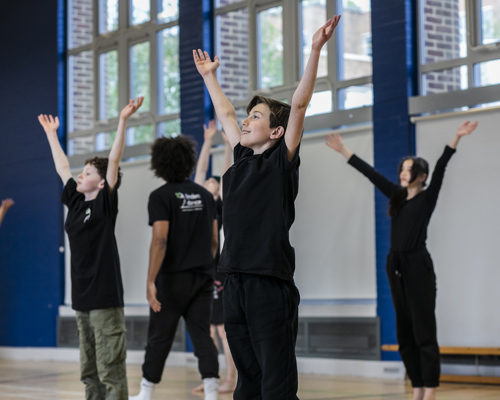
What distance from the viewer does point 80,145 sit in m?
9.31

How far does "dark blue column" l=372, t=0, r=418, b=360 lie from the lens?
20.0 feet

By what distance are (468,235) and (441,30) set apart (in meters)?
1.78

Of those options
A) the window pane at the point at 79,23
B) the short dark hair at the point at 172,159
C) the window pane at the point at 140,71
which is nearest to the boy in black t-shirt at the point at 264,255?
the short dark hair at the point at 172,159

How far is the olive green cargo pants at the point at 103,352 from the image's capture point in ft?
11.8

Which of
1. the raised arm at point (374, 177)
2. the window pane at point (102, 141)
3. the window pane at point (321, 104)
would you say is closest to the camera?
the raised arm at point (374, 177)

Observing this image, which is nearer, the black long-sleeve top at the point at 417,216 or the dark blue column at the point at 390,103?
the black long-sleeve top at the point at 417,216

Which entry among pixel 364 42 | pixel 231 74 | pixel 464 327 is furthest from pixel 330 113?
pixel 464 327

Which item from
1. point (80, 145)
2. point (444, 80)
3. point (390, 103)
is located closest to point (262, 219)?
point (390, 103)

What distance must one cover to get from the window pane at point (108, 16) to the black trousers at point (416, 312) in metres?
6.00

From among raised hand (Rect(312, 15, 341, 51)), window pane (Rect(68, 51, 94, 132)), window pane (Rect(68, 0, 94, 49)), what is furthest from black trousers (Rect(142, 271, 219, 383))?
window pane (Rect(68, 0, 94, 49))

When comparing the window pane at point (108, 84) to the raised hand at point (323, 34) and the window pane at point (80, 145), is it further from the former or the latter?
the raised hand at point (323, 34)

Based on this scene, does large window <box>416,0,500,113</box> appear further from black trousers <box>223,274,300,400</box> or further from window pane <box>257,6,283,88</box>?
black trousers <box>223,274,300,400</box>

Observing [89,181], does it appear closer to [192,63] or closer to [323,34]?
[323,34]

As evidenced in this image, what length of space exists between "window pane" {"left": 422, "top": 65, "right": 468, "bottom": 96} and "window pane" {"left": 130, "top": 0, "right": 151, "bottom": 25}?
386 centimetres
